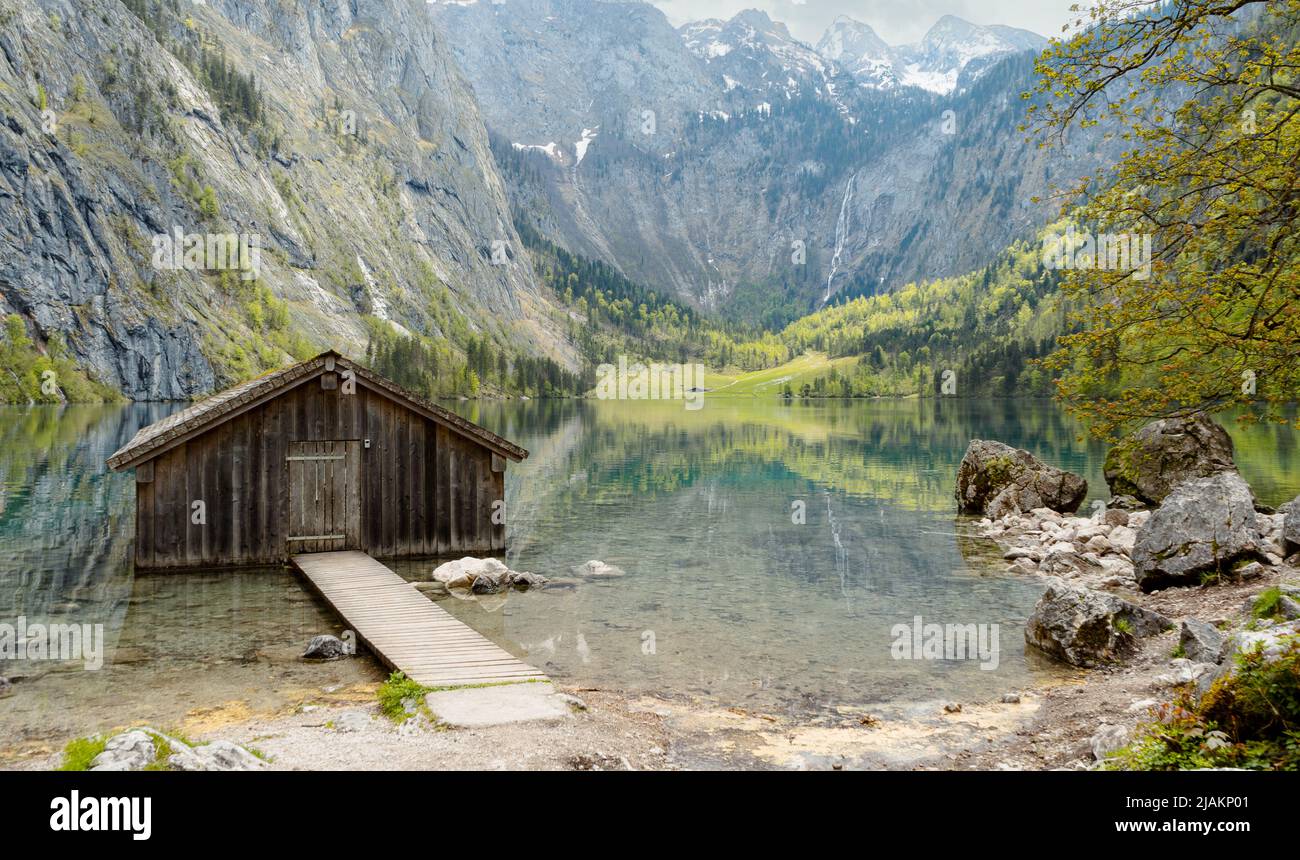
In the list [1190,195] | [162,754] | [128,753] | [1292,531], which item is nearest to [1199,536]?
[1292,531]

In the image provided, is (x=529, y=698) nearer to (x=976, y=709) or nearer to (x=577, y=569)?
(x=976, y=709)

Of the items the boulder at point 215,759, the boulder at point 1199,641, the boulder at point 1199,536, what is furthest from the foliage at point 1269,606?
the boulder at point 215,759

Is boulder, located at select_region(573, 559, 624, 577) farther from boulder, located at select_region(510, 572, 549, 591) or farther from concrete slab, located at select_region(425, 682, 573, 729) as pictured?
concrete slab, located at select_region(425, 682, 573, 729)

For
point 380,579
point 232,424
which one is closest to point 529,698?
point 380,579

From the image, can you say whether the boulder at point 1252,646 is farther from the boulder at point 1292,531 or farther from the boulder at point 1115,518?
the boulder at point 1115,518

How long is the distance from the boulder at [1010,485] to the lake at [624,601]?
1.83m

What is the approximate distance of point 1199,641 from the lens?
1515 centimetres

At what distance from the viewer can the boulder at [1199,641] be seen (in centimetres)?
1470

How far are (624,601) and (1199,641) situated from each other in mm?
13160

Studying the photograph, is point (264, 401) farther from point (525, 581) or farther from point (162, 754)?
point (162, 754)
